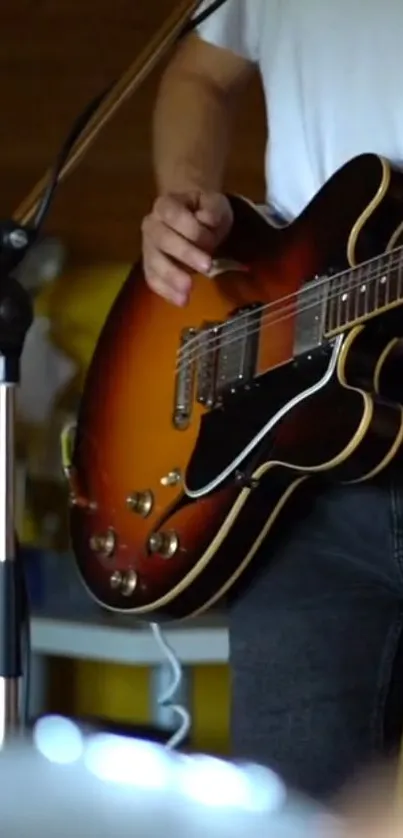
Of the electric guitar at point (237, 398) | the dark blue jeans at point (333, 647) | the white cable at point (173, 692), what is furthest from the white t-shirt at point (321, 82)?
the white cable at point (173, 692)

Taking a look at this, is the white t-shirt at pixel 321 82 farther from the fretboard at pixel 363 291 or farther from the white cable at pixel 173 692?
the white cable at pixel 173 692

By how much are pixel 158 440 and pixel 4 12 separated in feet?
2.94

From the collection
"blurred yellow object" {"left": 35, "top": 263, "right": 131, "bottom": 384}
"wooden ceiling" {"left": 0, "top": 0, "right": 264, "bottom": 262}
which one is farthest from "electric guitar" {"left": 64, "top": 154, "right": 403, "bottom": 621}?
"wooden ceiling" {"left": 0, "top": 0, "right": 264, "bottom": 262}

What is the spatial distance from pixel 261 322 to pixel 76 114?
35.8 inches

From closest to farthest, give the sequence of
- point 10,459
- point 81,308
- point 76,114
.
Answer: point 10,459 → point 81,308 → point 76,114

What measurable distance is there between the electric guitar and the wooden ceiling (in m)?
0.68

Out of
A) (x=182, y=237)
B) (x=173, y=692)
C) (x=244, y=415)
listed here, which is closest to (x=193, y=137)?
(x=182, y=237)

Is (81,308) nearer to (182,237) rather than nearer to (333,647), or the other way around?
(182,237)

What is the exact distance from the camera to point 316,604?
923 millimetres

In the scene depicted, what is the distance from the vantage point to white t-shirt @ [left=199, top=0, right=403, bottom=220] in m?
0.91

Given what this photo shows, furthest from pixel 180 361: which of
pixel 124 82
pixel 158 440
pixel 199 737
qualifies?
pixel 199 737

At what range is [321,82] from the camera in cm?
96

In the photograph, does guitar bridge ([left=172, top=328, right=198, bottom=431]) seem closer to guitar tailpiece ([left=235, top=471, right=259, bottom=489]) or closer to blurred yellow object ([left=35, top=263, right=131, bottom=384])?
guitar tailpiece ([left=235, top=471, right=259, bottom=489])

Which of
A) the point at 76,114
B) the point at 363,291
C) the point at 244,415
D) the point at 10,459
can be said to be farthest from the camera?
the point at 76,114
